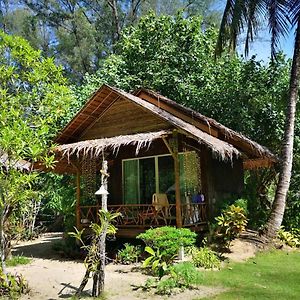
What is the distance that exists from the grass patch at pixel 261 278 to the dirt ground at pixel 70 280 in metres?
0.39

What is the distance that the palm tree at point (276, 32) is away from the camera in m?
11.2

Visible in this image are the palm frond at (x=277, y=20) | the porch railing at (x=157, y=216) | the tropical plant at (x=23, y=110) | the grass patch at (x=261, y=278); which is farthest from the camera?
the palm frond at (x=277, y=20)

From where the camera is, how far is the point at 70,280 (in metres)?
7.88

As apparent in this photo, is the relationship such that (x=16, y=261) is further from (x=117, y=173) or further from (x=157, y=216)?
(x=117, y=173)

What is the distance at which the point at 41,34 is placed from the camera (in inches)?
1117

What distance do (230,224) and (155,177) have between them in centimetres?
296

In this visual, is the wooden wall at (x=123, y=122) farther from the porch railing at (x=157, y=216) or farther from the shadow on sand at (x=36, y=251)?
the shadow on sand at (x=36, y=251)

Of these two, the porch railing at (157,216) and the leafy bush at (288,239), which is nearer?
the porch railing at (157,216)

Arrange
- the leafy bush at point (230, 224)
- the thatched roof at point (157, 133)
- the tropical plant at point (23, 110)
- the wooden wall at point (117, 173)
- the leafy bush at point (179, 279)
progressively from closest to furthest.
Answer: the tropical plant at point (23, 110) < the leafy bush at point (179, 279) < the thatched roof at point (157, 133) < the leafy bush at point (230, 224) < the wooden wall at point (117, 173)

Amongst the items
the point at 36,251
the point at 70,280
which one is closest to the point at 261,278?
the point at 70,280

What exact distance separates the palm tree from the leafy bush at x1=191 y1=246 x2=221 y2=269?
106 inches

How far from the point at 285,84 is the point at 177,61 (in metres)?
4.78

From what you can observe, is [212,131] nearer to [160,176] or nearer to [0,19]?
[160,176]

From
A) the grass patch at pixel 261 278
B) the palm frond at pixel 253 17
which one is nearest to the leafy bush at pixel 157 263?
the grass patch at pixel 261 278
